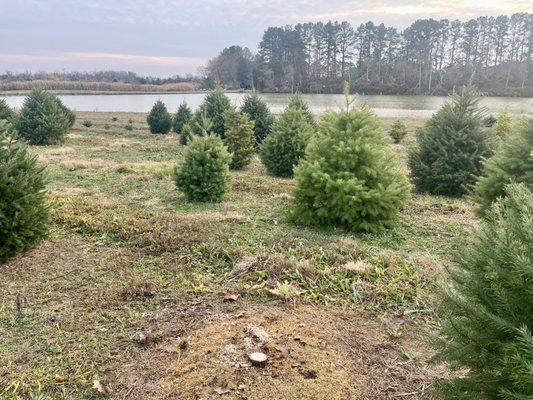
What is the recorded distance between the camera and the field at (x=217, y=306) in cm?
350

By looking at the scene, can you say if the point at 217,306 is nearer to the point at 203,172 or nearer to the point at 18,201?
the point at 18,201

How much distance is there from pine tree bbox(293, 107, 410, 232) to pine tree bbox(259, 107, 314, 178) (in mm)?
5191

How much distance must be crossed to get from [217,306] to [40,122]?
18278 mm

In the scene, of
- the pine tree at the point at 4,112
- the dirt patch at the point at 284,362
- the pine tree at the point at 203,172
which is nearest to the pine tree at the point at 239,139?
the pine tree at the point at 203,172

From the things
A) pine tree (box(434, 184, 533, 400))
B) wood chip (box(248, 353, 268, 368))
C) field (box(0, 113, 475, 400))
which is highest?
pine tree (box(434, 184, 533, 400))

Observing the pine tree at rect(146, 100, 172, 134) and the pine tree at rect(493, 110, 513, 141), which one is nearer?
the pine tree at rect(493, 110, 513, 141)

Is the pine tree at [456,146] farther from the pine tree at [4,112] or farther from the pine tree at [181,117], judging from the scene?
the pine tree at [4,112]

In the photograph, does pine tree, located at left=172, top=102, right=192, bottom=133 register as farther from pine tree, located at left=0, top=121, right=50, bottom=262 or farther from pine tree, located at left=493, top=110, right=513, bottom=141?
pine tree, located at left=0, top=121, right=50, bottom=262

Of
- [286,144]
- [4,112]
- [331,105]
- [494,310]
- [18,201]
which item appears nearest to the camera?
[494,310]

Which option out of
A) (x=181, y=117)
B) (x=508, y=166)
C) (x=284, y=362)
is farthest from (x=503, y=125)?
(x=284, y=362)

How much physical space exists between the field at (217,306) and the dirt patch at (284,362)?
0.01 metres

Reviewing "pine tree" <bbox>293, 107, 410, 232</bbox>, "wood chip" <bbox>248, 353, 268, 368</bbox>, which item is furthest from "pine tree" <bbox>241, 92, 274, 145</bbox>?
"wood chip" <bbox>248, 353, 268, 368</bbox>

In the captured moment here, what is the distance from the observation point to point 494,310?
7.67 feet

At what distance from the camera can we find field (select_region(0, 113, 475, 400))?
350cm
